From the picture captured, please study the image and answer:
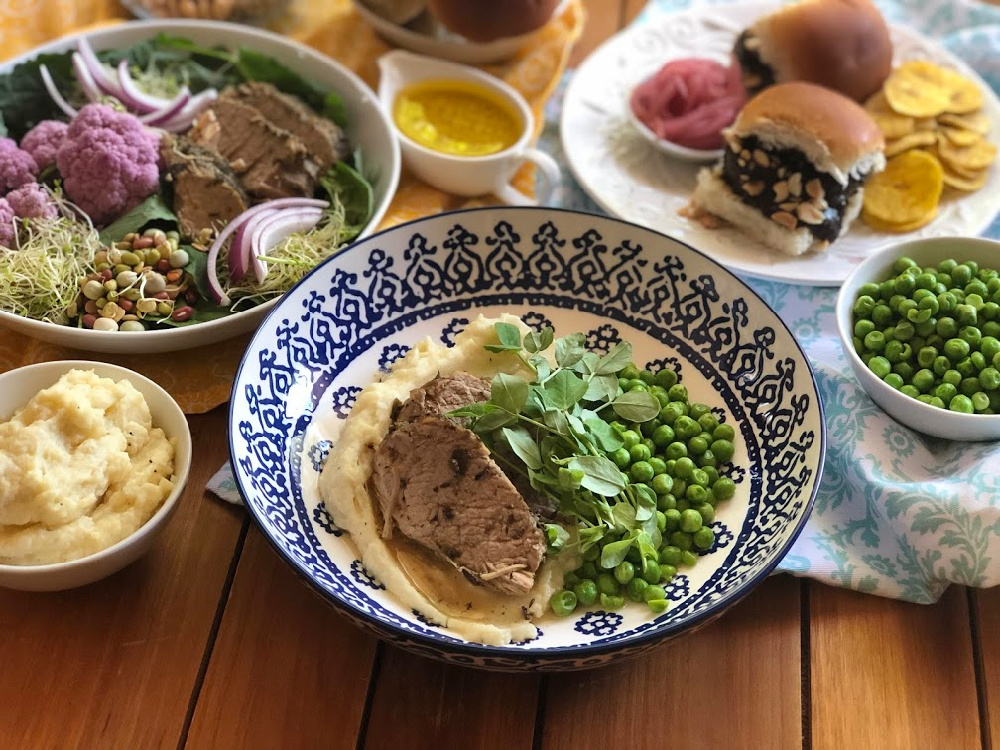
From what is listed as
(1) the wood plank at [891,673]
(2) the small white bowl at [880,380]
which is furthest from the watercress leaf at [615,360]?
(1) the wood plank at [891,673]

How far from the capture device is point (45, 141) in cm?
325

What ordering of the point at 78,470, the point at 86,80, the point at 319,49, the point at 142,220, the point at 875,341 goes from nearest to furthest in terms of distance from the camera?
the point at 78,470 → the point at 875,341 → the point at 142,220 → the point at 86,80 → the point at 319,49

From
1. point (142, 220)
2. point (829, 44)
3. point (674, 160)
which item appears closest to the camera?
point (142, 220)

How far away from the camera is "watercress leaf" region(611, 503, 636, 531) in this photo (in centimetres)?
231

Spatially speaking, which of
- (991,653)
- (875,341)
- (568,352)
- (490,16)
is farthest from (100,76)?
(991,653)

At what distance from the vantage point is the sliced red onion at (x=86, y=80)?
11.3ft

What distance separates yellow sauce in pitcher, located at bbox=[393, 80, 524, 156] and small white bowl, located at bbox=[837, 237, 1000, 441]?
1.58 m

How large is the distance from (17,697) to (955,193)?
3712 millimetres

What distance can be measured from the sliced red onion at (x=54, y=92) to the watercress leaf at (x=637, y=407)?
2.41m

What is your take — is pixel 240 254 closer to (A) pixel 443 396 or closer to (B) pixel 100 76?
(A) pixel 443 396

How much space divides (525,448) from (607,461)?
220 mm

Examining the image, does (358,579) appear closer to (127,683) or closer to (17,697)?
(127,683)

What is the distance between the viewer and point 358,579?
226 cm

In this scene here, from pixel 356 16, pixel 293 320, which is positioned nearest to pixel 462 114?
pixel 356 16
